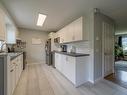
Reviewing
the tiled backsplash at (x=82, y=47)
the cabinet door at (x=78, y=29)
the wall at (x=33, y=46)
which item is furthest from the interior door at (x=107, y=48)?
the wall at (x=33, y=46)

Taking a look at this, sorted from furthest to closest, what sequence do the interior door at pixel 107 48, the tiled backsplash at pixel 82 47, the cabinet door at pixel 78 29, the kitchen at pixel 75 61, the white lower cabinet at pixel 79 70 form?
the interior door at pixel 107 48 → the tiled backsplash at pixel 82 47 → the cabinet door at pixel 78 29 → the white lower cabinet at pixel 79 70 → the kitchen at pixel 75 61

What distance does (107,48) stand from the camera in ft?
10.8

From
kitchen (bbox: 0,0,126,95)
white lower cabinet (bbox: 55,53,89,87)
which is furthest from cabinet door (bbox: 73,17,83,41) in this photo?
white lower cabinet (bbox: 55,53,89,87)

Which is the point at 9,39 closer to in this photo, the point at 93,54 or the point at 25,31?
the point at 25,31

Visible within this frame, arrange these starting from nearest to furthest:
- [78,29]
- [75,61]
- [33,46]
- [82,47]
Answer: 1. [75,61]
2. [78,29]
3. [82,47]
4. [33,46]

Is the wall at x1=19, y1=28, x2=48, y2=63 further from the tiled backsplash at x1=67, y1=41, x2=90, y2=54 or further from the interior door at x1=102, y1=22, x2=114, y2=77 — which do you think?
the interior door at x1=102, y1=22, x2=114, y2=77

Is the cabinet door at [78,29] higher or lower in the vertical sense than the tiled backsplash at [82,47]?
higher

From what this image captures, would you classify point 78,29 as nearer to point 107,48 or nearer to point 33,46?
point 107,48

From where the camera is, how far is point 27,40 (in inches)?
225

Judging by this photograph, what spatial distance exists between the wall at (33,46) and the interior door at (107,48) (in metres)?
4.23

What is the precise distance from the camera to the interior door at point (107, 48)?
3.13 metres

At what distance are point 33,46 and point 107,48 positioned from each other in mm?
4608

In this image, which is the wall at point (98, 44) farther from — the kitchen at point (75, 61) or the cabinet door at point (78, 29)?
the cabinet door at point (78, 29)

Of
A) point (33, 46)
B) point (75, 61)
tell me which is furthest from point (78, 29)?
point (33, 46)
